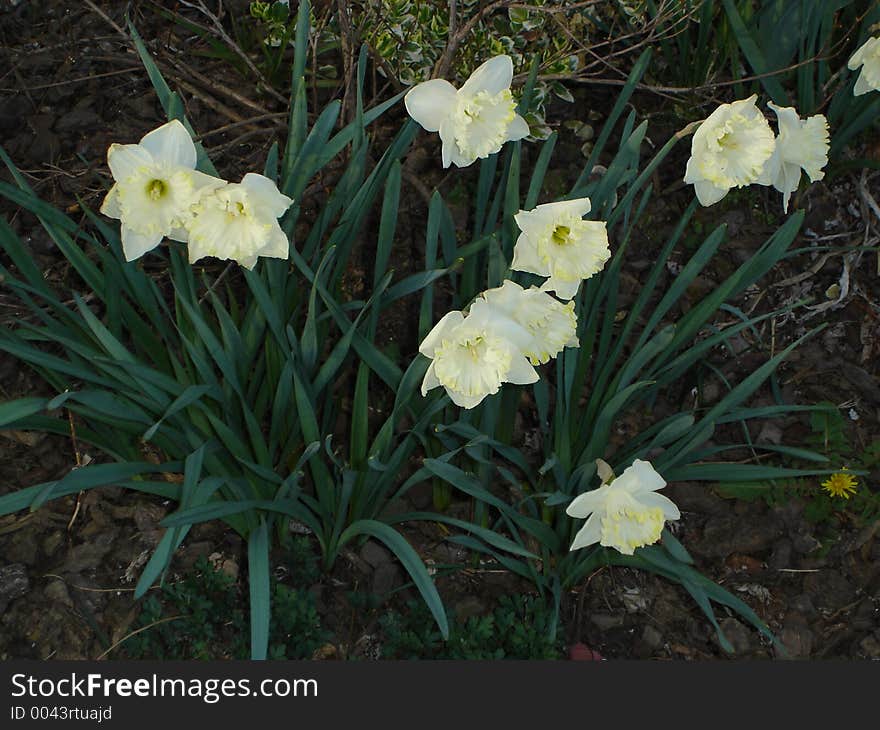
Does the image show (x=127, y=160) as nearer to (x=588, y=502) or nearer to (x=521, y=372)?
(x=521, y=372)

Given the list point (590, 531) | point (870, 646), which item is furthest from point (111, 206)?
point (870, 646)

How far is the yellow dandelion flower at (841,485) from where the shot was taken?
7.64ft

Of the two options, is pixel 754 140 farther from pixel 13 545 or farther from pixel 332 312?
pixel 13 545

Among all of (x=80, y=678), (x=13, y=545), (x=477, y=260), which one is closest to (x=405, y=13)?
(x=477, y=260)

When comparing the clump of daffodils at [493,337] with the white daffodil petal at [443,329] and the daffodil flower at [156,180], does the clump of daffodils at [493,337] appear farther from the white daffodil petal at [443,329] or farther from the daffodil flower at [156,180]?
the daffodil flower at [156,180]

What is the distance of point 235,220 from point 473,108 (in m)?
0.48

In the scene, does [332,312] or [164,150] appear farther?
[332,312]

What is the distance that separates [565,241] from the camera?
171 cm

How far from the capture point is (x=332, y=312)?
197cm

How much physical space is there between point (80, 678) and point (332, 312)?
34.8 inches

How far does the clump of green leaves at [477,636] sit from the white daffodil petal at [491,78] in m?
1.07

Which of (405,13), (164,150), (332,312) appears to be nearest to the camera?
(164,150)

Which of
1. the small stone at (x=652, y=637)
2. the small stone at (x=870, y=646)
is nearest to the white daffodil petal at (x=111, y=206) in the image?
the small stone at (x=652, y=637)

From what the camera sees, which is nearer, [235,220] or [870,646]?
[235,220]
